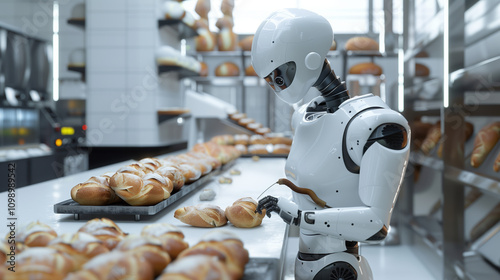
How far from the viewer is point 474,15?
3.78m

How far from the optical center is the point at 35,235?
0.87 meters

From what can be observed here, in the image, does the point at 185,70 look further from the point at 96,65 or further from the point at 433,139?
the point at 433,139

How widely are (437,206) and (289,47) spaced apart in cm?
393

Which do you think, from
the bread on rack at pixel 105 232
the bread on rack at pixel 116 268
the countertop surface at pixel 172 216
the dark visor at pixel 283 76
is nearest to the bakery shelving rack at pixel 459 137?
the countertop surface at pixel 172 216

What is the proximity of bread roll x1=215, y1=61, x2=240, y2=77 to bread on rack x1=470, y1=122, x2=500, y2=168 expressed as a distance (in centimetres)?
251

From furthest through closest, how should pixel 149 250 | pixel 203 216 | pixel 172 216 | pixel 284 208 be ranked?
1. pixel 172 216
2. pixel 203 216
3. pixel 284 208
4. pixel 149 250

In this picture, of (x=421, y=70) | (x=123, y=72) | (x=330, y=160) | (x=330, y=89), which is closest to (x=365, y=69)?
(x=421, y=70)

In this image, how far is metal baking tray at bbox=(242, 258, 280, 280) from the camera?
2.72 feet

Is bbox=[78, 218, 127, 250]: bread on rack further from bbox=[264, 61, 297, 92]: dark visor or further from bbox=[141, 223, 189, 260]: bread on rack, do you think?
bbox=[264, 61, 297, 92]: dark visor

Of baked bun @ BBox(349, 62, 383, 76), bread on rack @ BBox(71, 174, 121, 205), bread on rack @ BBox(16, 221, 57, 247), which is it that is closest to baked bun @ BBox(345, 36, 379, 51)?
baked bun @ BBox(349, 62, 383, 76)

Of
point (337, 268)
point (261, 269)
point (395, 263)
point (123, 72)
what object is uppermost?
point (123, 72)

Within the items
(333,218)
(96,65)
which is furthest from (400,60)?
(333,218)

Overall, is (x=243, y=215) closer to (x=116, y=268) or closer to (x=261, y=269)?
(x=261, y=269)

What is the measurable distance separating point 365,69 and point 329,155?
12.0ft
